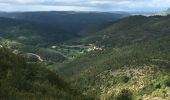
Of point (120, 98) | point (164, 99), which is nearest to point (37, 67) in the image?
point (120, 98)

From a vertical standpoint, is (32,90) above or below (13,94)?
below

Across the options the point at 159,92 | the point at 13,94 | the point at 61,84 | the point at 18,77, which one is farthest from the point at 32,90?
the point at 159,92

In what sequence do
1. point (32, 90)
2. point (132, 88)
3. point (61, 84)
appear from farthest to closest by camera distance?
point (132, 88) < point (61, 84) < point (32, 90)

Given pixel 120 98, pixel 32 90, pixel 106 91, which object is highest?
pixel 32 90

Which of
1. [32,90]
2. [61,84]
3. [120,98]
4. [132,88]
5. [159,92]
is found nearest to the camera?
[32,90]

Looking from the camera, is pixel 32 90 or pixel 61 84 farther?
pixel 61 84

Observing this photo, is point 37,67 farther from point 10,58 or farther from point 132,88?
point 132,88

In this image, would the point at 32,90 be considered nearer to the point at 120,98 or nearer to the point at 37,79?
the point at 37,79
